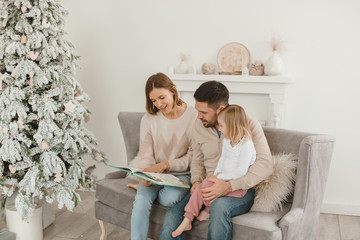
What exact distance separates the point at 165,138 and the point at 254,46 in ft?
4.44

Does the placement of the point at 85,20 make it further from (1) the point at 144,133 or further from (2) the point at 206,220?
(2) the point at 206,220

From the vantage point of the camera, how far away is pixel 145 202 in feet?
6.34

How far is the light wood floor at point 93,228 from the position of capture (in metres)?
2.48

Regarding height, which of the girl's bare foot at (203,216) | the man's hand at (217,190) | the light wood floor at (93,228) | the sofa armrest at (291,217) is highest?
the man's hand at (217,190)

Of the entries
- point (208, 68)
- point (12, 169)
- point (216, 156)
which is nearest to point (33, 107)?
point (12, 169)

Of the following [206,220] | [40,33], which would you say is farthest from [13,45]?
[206,220]

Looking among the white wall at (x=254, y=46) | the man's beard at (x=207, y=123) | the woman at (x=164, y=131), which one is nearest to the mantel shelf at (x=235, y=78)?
the white wall at (x=254, y=46)

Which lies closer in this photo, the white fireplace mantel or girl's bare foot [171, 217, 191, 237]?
girl's bare foot [171, 217, 191, 237]

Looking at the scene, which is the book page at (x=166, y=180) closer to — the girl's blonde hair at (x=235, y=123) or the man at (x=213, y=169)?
the man at (x=213, y=169)

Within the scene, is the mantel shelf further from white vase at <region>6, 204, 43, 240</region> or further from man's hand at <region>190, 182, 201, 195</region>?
white vase at <region>6, 204, 43, 240</region>

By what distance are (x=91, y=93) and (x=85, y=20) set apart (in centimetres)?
70

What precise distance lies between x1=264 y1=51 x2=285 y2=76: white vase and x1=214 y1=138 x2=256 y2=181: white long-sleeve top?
1312 mm

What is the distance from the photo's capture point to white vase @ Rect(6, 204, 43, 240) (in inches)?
91.4

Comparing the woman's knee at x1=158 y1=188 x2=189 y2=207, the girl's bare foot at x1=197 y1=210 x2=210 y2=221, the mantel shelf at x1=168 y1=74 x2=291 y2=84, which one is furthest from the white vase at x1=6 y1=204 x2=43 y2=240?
the mantel shelf at x1=168 y1=74 x2=291 y2=84
